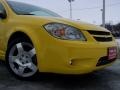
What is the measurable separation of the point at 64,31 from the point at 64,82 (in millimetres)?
897

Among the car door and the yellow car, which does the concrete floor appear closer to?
the yellow car

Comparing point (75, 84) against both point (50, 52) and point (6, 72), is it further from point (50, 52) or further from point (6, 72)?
point (6, 72)

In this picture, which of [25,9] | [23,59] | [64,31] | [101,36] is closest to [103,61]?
[101,36]

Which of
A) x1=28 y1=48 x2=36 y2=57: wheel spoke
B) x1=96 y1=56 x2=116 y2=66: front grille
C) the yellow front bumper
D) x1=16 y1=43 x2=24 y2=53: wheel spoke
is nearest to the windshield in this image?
x1=16 y1=43 x2=24 y2=53: wheel spoke

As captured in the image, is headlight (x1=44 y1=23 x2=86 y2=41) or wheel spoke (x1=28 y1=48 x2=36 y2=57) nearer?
headlight (x1=44 y1=23 x2=86 y2=41)

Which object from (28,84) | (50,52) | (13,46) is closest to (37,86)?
(28,84)

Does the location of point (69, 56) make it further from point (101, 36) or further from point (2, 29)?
point (2, 29)

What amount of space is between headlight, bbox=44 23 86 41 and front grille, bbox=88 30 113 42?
0.83 ft

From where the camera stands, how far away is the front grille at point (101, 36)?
489 cm

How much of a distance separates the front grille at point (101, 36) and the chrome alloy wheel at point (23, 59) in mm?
961

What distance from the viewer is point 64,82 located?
199 inches

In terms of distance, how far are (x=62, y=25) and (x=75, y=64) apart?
62 centimetres

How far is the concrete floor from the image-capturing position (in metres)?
4.72

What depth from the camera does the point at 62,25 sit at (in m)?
4.73
